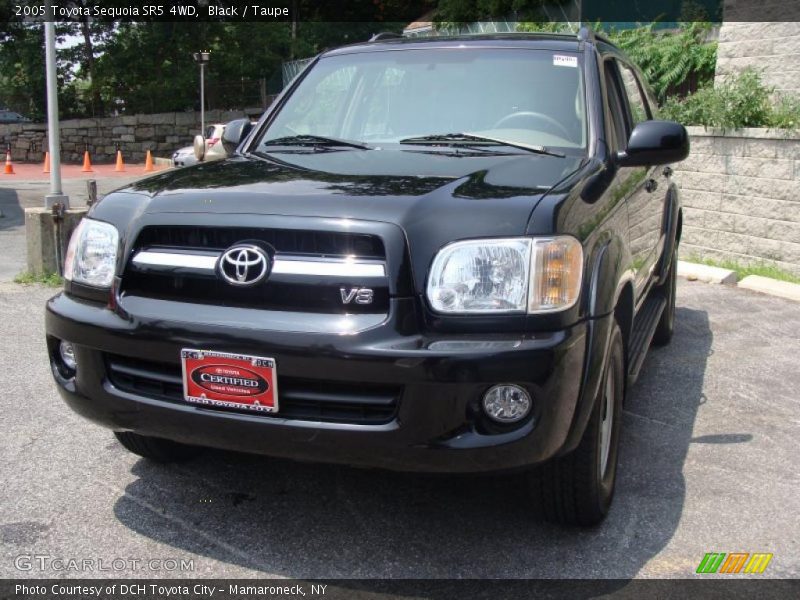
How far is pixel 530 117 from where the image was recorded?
12.3ft

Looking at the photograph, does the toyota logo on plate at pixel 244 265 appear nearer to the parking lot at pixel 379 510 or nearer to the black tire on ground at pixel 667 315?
the parking lot at pixel 379 510

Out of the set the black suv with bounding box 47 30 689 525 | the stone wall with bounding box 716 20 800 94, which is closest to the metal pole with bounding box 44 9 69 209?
the black suv with bounding box 47 30 689 525

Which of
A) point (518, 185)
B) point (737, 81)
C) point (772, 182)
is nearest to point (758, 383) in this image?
point (518, 185)

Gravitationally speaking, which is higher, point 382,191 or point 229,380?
point 382,191

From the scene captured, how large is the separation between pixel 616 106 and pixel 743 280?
430 centimetres

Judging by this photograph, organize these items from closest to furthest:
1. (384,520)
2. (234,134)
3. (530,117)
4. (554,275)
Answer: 1. (554,275)
2. (384,520)
3. (530,117)
4. (234,134)

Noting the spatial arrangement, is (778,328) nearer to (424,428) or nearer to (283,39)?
(424,428)

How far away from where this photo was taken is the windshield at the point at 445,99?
3756mm

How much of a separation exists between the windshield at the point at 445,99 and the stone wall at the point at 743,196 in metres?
5.02

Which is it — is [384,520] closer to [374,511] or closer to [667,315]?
[374,511]

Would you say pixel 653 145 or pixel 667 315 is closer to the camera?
pixel 653 145

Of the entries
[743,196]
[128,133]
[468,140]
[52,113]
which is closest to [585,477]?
[468,140]

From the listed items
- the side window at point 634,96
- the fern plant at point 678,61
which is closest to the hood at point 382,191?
the side window at point 634,96

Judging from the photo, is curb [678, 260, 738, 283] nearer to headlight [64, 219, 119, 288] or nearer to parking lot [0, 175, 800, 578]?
parking lot [0, 175, 800, 578]
